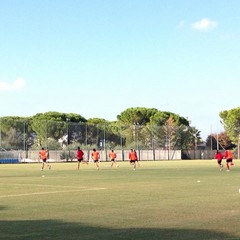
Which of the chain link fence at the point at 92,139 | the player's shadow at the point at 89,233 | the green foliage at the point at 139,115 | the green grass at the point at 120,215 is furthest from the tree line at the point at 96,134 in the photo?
the player's shadow at the point at 89,233

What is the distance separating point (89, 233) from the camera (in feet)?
36.7

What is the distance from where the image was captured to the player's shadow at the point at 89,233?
35.0 feet

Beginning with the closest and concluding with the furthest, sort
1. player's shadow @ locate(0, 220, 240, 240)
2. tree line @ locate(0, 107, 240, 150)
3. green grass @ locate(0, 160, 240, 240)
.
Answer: player's shadow @ locate(0, 220, 240, 240)
green grass @ locate(0, 160, 240, 240)
tree line @ locate(0, 107, 240, 150)

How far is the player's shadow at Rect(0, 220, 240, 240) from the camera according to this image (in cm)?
A: 1066

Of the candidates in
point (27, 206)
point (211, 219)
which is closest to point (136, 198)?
point (27, 206)

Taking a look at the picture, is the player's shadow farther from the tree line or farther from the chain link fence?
the tree line

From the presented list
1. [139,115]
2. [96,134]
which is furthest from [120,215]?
[139,115]

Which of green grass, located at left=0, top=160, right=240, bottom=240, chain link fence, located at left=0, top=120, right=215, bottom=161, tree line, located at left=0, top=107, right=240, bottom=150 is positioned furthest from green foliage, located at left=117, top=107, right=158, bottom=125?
green grass, located at left=0, top=160, right=240, bottom=240

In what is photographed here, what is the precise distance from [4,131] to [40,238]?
7452cm

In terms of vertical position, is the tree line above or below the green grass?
above

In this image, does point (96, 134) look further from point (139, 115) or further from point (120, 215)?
point (120, 215)

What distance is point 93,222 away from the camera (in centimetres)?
1273

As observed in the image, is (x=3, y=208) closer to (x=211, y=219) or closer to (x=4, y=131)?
(x=211, y=219)

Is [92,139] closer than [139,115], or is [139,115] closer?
[92,139]
